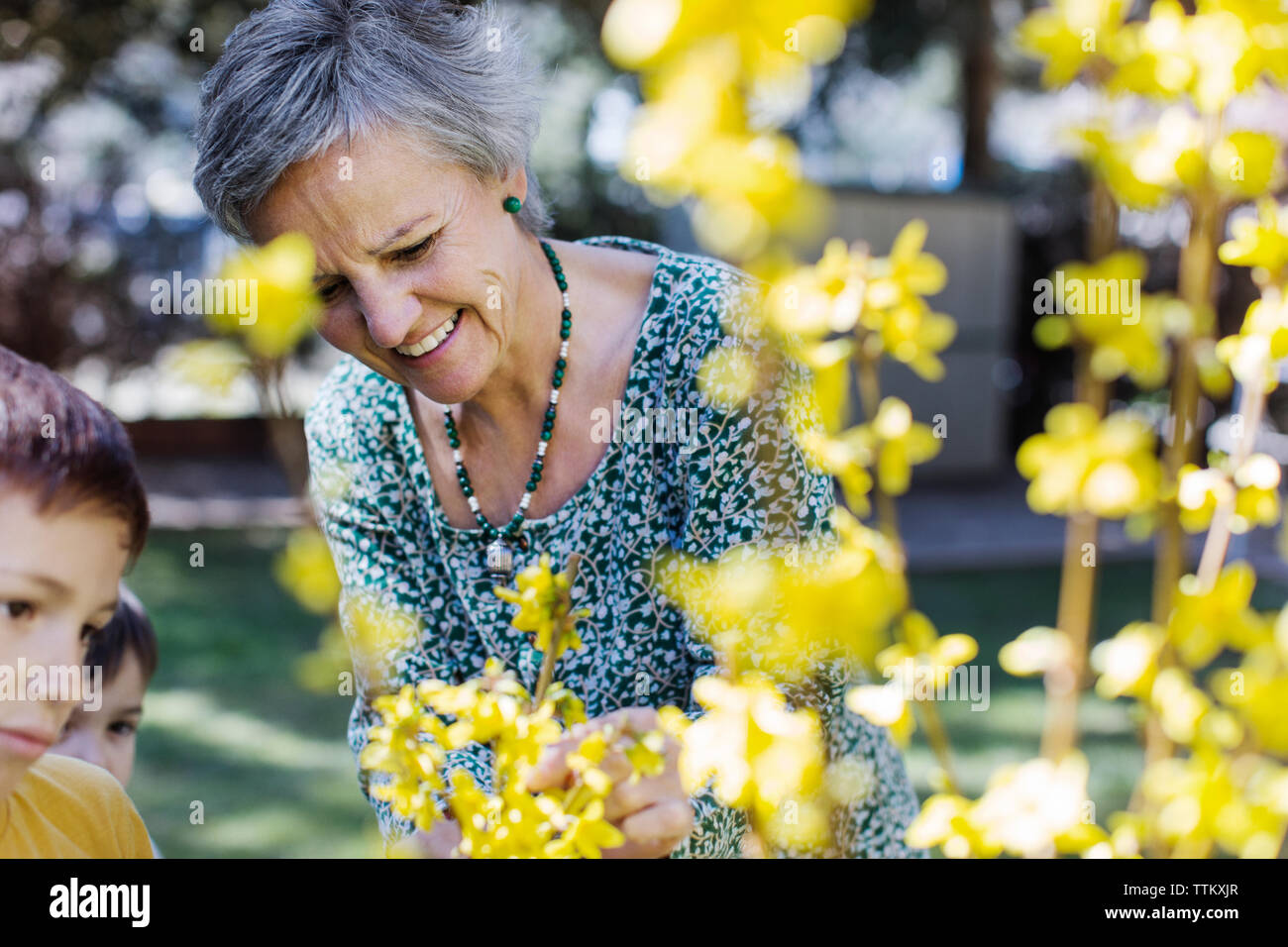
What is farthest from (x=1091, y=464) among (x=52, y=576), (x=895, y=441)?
(x=52, y=576)

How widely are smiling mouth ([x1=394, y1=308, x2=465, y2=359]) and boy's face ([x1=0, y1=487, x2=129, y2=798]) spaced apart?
45cm

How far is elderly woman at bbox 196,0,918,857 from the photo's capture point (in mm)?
1195

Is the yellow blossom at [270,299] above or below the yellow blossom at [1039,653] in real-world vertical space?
above

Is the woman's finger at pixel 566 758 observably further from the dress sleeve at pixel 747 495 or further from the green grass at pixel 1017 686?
the green grass at pixel 1017 686

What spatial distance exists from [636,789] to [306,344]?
8.78 metres

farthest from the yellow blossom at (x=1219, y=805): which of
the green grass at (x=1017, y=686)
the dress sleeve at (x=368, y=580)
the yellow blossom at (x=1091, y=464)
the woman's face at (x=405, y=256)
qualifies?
the green grass at (x=1017, y=686)

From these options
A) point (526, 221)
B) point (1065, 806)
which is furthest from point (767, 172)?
point (526, 221)

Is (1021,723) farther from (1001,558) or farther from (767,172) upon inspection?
(767,172)

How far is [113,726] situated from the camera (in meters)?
1.89

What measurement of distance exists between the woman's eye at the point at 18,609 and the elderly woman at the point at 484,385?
38cm

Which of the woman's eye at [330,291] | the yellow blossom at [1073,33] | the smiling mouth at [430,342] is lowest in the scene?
the yellow blossom at [1073,33]

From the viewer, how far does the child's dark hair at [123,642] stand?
181cm

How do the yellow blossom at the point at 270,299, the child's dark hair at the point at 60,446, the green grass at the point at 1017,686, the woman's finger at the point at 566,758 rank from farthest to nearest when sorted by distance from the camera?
1. the green grass at the point at 1017,686
2. the child's dark hair at the point at 60,446
3. the woman's finger at the point at 566,758
4. the yellow blossom at the point at 270,299

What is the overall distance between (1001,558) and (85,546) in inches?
257
